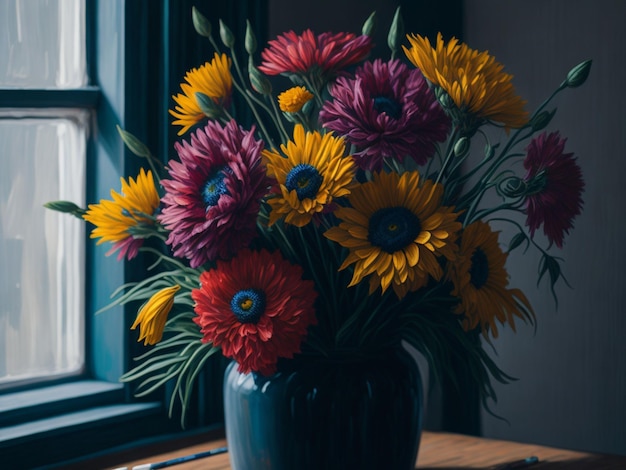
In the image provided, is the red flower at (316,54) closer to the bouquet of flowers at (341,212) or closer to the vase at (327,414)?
the bouquet of flowers at (341,212)

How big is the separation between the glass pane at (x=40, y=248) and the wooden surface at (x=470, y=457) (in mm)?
199

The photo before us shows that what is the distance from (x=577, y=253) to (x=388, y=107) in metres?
0.74

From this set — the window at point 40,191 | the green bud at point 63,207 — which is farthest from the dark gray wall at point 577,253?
the green bud at point 63,207

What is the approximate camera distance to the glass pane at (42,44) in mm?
1252

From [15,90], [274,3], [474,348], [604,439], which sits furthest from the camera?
[604,439]

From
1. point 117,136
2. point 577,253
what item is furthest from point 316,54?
point 577,253

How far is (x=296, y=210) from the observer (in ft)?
2.93

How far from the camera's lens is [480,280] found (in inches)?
38.7

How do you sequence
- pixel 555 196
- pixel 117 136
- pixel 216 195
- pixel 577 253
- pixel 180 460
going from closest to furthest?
pixel 216 195
pixel 555 196
pixel 180 460
pixel 117 136
pixel 577 253

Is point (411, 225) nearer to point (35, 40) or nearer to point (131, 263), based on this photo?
point (131, 263)

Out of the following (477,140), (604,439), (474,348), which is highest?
(477,140)

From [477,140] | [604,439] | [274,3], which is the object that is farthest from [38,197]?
[604,439]

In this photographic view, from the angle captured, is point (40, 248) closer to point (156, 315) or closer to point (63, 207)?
point (63, 207)

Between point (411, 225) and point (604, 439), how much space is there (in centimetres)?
83
